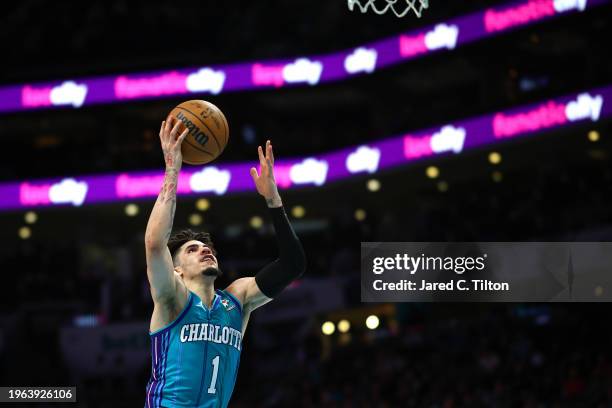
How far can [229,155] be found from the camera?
2548cm

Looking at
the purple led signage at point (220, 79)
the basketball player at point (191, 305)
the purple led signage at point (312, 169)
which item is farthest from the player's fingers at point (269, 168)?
the purple led signage at point (220, 79)

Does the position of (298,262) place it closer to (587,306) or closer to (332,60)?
(587,306)

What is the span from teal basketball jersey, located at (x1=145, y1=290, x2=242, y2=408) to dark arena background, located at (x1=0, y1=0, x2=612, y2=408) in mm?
11924

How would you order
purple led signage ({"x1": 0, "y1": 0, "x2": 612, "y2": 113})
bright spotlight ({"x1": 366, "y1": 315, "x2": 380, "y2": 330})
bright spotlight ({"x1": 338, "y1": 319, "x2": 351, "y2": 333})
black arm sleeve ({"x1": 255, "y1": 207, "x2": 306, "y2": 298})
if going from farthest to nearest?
purple led signage ({"x1": 0, "y1": 0, "x2": 612, "y2": 113})
bright spotlight ({"x1": 338, "y1": 319, "x2": 351, "y2": 333})
bright spotlight ({"x1": 366, "y1": 315, "x2": 380, "y2": 330})
black arm sleeve ({"x1": 255, "y1": 207, "x2": 306, "y2": 298})

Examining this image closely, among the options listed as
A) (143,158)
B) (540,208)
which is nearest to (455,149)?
(540,208)

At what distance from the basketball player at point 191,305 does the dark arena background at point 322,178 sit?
38.7 ft

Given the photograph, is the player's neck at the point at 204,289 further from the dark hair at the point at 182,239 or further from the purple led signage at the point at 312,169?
the purple led signage at the point at 312,169

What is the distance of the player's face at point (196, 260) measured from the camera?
6117 millimetres

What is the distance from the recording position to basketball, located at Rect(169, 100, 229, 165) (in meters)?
6.63

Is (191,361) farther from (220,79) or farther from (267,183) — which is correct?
(220,79)

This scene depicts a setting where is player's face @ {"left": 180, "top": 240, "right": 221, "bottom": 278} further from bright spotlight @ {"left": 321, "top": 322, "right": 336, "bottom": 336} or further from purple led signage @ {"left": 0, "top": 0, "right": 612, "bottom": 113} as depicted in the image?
purple led signage @ {"left": 0, "top": 0, "right": 612, "bottom": 113}

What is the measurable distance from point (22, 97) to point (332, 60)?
27.5 ft

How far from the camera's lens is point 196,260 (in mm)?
6180

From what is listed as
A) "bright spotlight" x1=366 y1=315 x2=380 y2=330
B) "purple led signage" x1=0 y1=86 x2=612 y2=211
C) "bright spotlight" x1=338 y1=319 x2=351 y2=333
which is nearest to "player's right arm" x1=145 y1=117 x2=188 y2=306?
"purple led signage" x1=0 y1=86 x2=612 y2=211
